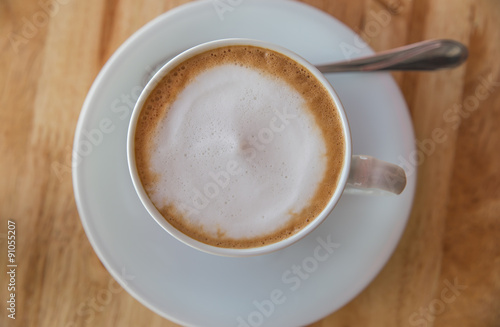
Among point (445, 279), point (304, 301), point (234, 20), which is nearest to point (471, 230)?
point (445, 279)

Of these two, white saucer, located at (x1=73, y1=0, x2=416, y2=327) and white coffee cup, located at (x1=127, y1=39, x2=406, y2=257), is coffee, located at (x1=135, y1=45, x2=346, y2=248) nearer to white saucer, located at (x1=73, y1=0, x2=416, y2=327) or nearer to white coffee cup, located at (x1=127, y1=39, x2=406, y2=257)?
white coffee cup, located at (x1=127, y1=39, x2=406, y2=257)

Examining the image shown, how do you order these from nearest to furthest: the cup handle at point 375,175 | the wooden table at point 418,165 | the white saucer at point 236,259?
the cup handle at point 375,175
the white saucer at point 236,259
the wooden table at point 418,165

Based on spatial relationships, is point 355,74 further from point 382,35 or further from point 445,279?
point 445,279

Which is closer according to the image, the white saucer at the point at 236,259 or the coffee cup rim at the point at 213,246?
the coffee cup rim at the point at 213,246

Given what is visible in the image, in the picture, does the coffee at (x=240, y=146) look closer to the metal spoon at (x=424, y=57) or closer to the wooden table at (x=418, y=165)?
the metal spoon at (x=424, y=57)

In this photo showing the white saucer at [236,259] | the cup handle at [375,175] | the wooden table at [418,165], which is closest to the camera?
the cup handle at [375,175]

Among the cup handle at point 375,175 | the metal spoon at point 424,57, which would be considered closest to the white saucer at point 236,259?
the metal spoon at point 424,57
